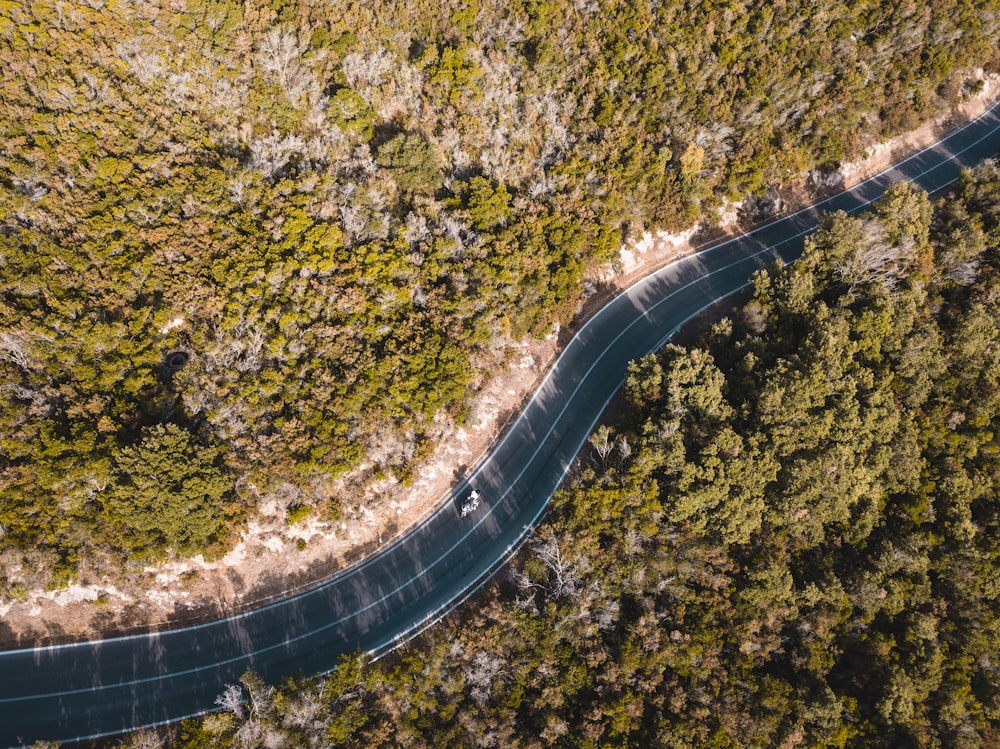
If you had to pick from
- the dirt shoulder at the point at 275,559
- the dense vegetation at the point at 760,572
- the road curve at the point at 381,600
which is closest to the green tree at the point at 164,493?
the dirt shoulder at the point at 275,559

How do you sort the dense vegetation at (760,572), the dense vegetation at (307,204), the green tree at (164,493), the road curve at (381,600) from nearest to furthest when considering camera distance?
the green tree at (164,493)
the dense vegetation at (760,572)
the dense vegetation at (307,204)
the road curve at (381,600)

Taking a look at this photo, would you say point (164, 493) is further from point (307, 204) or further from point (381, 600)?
point (307, 204)

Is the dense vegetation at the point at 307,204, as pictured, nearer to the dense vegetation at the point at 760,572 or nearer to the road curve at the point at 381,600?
the road curve at the point at 381,600

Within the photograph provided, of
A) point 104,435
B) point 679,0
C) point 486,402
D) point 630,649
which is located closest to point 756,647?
point 630,649

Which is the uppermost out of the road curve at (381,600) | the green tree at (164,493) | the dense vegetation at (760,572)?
the green tree at (164,493)

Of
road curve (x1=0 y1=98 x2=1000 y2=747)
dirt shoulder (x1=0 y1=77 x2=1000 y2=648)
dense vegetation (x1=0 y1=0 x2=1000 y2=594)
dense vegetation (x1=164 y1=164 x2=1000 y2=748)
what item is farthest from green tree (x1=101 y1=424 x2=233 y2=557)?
dense vegetation (x1=164 y1=164 x2=1000 y2=748)

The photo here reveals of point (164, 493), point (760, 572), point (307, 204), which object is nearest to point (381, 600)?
point (164, 493)

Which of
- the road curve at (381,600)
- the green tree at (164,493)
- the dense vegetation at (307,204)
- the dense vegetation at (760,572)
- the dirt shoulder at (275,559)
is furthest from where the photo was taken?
the dirt shoulder at (275,559)
